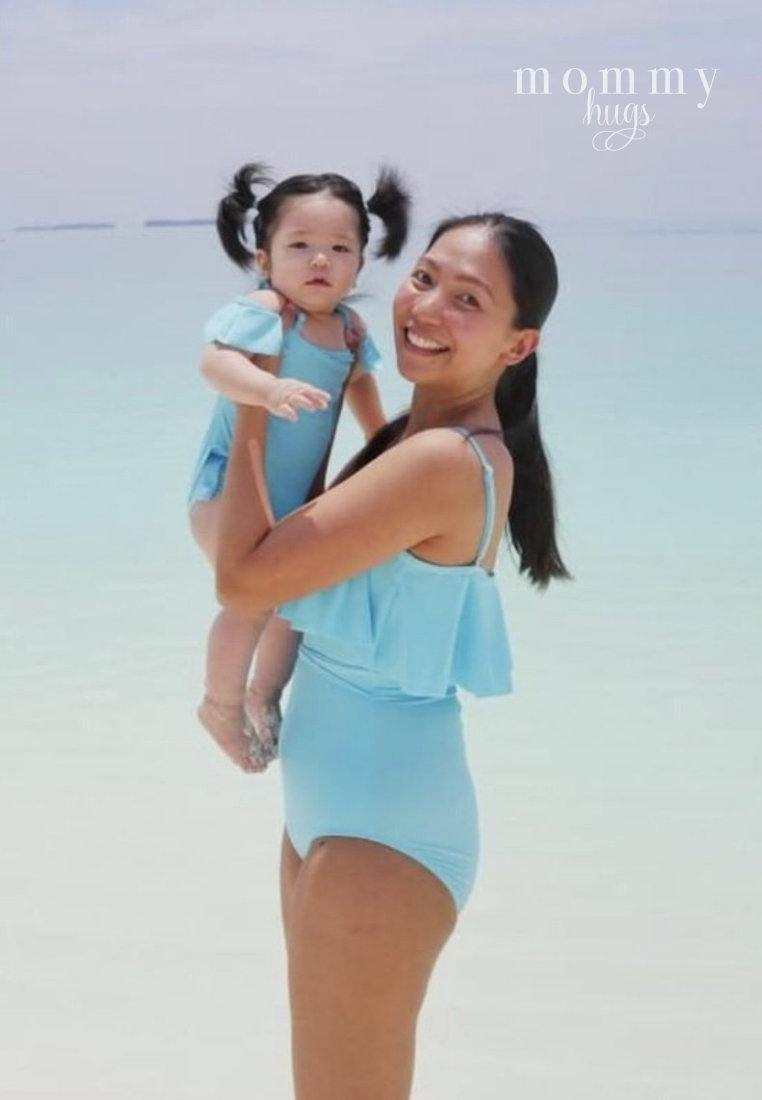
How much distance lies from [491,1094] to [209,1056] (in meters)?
0.48

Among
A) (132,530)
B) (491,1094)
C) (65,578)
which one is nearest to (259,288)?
(491,1094)

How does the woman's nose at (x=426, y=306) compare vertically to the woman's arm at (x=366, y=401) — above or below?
above

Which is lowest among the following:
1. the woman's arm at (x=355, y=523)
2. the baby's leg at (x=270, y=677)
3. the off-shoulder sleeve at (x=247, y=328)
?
the baby's leg at (x=270, y=677)

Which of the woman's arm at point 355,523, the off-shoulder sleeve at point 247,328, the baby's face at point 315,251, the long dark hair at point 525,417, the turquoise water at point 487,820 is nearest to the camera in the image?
the woman's arm at point 355,523

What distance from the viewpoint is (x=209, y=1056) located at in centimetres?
350

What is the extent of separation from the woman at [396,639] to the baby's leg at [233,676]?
0.25 meters

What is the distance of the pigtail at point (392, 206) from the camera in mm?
2664

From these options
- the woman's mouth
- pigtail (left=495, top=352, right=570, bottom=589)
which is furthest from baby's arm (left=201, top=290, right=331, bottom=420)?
pigtail (left=495, top=352, right=570, bottom=589)

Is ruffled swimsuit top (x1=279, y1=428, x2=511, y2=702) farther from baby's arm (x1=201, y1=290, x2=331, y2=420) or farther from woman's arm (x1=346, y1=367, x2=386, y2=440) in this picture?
woman's arm (x1=346, y1=367, x2=386, y2=440)

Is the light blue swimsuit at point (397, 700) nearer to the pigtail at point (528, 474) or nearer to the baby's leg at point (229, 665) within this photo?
the pigtail at point (528, 474)

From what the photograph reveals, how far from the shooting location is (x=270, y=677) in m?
2.55

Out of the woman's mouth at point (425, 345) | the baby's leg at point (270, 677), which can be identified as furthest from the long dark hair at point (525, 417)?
the baby's leg at point (270, 677)

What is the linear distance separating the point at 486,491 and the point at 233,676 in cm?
51

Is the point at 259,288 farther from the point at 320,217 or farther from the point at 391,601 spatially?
the point at 391,601
